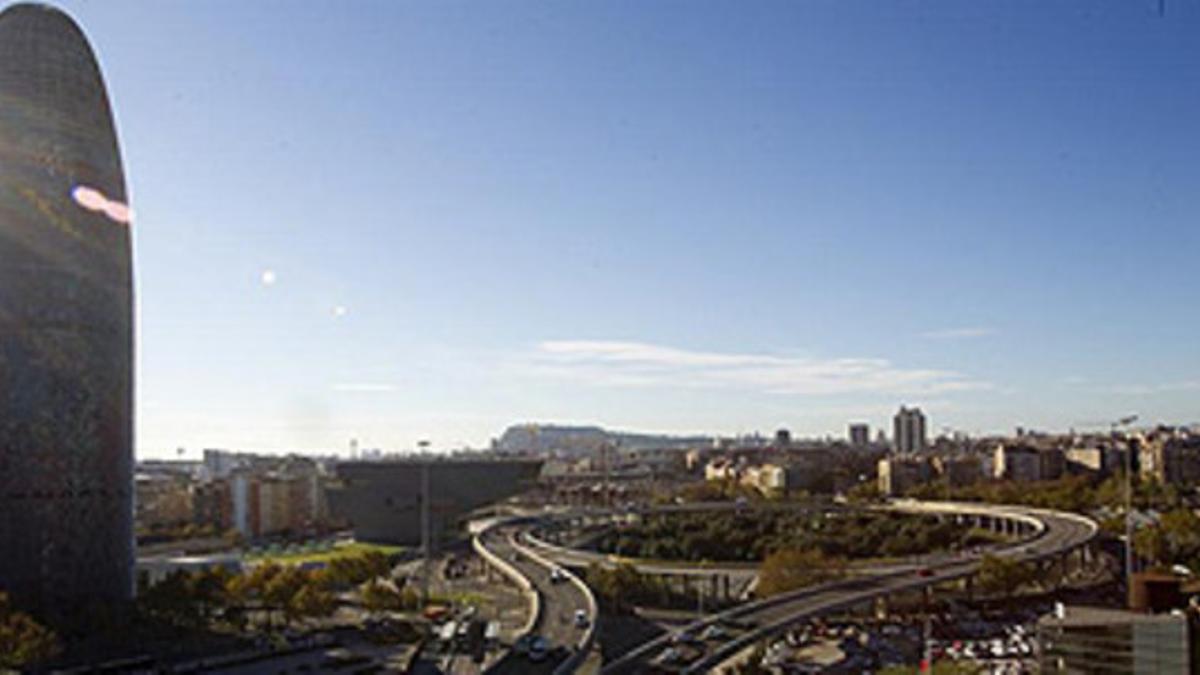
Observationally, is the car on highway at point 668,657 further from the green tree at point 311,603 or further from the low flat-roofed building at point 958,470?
the low flat-roofed building at point 958,470

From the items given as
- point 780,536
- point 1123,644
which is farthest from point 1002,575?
point 1123,644

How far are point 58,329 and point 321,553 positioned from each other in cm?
3706

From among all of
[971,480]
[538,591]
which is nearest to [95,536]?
[538,591]

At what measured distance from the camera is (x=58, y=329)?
43125mm

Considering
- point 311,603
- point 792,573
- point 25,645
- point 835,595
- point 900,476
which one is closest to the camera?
point 25,645

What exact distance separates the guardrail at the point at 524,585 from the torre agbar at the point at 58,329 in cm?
1866

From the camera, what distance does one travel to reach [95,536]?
44.5 metres

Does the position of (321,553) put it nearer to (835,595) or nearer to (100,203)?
(100,203)

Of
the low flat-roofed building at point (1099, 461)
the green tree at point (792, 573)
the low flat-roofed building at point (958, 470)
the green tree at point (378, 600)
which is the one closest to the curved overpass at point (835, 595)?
the green tree at point (792, 573)

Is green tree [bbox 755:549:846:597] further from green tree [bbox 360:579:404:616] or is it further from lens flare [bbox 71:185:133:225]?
lens flare [bbox 71:185:133:225]

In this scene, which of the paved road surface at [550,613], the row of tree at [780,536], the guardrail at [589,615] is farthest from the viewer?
the row of tree at [780,536]

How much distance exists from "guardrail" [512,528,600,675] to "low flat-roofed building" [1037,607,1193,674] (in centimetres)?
1611

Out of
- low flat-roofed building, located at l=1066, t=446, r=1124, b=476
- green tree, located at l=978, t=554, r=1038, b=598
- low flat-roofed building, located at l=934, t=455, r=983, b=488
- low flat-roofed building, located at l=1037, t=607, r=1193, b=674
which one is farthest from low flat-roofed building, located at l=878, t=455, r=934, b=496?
low flat-roofed building, located at l=1037, t=607, r=1193, b=674

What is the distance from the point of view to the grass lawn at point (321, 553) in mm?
70694
